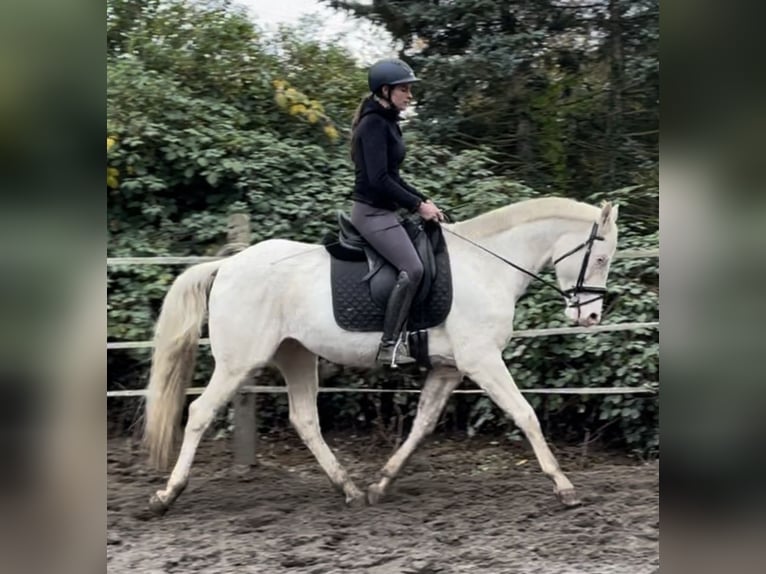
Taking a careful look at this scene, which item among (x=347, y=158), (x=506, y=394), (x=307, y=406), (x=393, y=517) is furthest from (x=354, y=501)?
(x=347, y=158)

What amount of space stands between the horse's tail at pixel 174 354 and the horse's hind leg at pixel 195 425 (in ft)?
0.41

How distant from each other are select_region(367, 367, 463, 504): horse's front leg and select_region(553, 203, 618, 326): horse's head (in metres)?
0.78

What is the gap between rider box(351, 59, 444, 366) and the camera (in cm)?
396

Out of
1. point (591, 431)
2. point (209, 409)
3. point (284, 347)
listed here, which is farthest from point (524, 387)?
point (209, 409)

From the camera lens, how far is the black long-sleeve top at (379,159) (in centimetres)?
397

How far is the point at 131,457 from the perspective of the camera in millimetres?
4906

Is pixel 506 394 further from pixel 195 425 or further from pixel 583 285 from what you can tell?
pixel 195 425

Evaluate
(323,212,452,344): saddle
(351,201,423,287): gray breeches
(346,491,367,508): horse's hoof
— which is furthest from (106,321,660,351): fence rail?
(346,491,367,508): horse's hoof

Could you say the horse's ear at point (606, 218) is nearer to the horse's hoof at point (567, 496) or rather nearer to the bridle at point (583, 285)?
the bridle at point (583, 285)

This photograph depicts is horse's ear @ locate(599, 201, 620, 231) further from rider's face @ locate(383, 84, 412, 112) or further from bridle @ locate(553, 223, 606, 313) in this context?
rider's face @ locate(383, 84, 412, 112)

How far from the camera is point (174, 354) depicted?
4.26 meters

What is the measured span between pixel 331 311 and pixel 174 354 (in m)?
0.89
